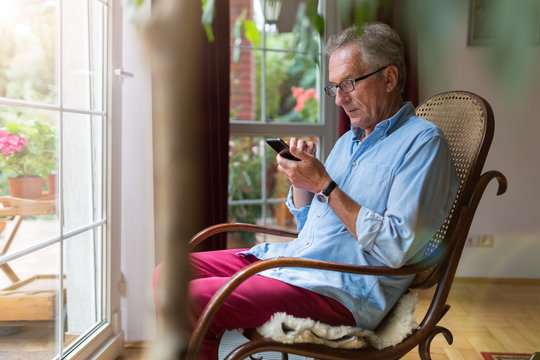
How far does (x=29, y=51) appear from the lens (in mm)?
1413

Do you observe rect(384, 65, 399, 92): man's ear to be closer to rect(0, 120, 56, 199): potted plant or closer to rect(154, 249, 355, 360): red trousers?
rect(154, 249, 355, 360): red trousers

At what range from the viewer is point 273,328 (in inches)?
48.3

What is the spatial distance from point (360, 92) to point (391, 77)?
0.38 feet

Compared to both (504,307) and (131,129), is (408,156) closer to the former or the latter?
(131,129)

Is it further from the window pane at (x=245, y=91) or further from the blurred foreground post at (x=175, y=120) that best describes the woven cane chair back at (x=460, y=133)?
the window pane at (x=245, y=91)

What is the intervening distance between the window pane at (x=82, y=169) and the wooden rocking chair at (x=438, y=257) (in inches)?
21.3

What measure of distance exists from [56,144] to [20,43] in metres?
0.38

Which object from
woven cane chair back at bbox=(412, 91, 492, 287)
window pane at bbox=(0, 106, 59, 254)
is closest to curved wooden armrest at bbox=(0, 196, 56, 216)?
window pane at bbox=(0, 106, 59, 254)

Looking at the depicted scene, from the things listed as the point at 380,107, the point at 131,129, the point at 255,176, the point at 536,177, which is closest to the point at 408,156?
the point at 380,107

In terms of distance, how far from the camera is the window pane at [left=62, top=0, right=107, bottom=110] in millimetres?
1697

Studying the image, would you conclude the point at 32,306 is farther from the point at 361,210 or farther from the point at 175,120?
the point at 175,120

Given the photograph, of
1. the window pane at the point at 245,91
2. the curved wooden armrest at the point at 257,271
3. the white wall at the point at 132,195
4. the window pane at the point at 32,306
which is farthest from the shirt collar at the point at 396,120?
the window pane at the point at 245,91

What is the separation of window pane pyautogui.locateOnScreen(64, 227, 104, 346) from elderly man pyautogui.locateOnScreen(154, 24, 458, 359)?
1.78 feet

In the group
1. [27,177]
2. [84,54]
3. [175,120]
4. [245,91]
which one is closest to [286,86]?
[245,91]
